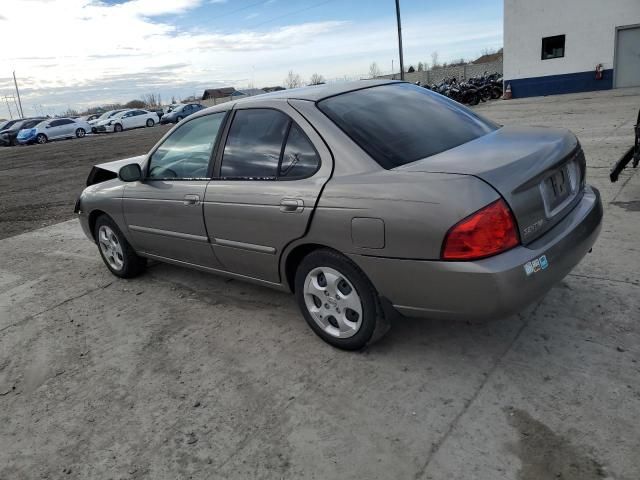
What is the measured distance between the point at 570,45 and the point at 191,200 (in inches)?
871

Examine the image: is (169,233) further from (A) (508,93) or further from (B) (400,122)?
(A) (508,93)

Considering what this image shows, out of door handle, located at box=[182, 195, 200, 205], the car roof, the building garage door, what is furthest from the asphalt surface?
the building garage door

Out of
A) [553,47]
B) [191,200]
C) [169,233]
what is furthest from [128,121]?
[191,200]

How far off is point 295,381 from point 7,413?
1776 millimetres

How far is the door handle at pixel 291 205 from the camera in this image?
309 centimetres

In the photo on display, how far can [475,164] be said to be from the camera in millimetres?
2688

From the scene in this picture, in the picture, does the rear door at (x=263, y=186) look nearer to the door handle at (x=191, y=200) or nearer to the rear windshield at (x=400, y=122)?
the door handle at (x=191, y=200)

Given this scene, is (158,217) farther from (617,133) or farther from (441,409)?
(617,133)

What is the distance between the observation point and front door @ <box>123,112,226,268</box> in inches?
152

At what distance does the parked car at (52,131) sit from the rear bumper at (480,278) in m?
34.3

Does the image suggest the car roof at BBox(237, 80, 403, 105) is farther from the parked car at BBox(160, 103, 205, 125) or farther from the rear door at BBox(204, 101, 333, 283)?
the parked car at BBox(160, 103, 205, 125)

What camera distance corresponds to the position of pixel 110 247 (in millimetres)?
5133

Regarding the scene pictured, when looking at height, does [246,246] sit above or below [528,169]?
below

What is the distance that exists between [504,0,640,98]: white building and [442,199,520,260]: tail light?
2199 centimetres
